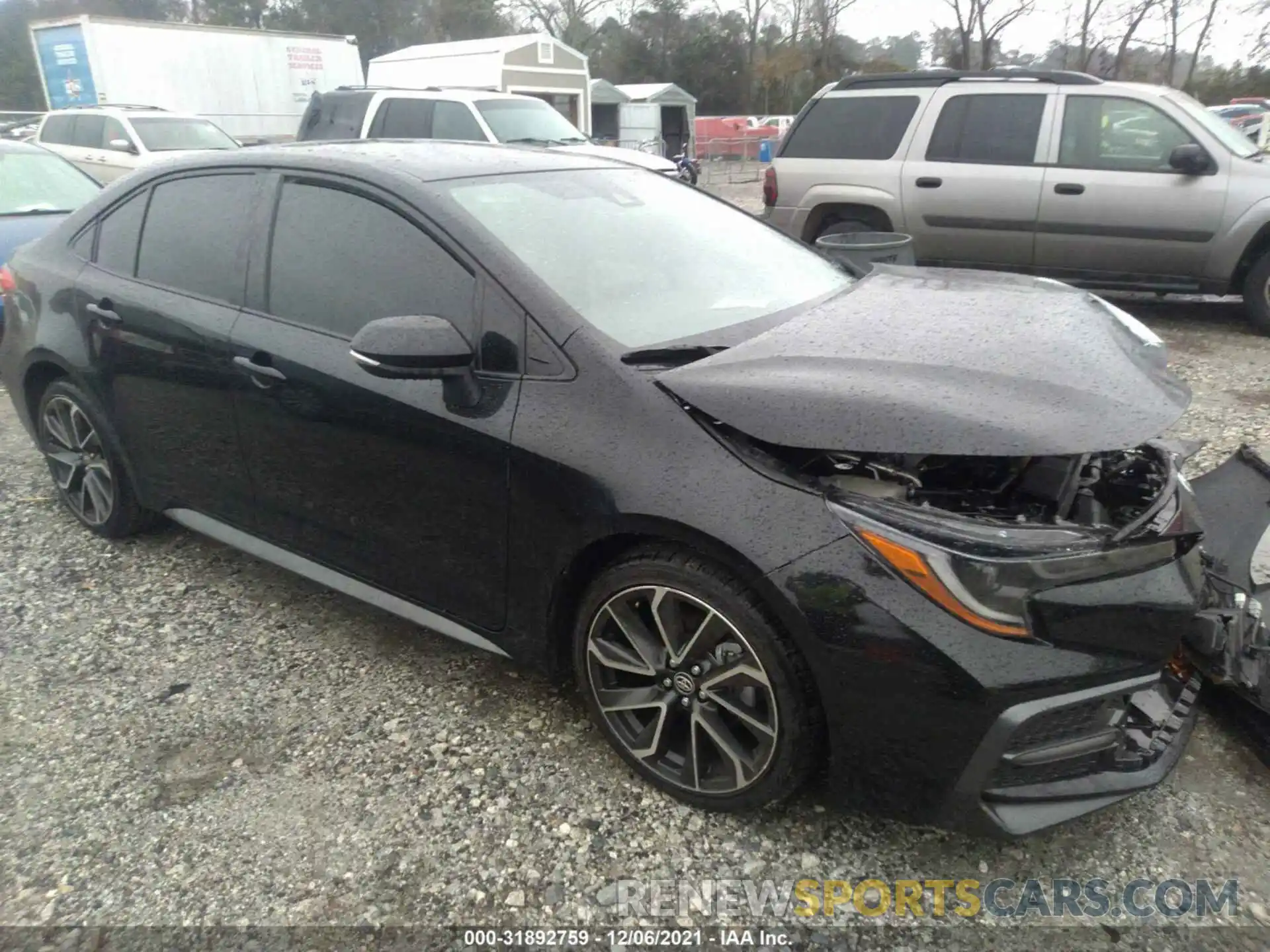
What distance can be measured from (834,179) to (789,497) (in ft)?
21.0

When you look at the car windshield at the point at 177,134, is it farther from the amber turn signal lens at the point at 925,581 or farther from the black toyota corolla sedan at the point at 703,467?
the amber turn signal lens at the point at 925,581

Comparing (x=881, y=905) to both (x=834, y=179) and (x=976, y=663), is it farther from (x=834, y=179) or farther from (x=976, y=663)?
(x=834, y=179)

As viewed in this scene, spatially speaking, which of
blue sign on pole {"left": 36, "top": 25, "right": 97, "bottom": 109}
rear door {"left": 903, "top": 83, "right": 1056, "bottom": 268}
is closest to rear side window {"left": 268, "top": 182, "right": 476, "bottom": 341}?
rear door {"left": 903, "top": 83, "right": 1056, "bottom": 268}

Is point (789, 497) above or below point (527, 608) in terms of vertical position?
above

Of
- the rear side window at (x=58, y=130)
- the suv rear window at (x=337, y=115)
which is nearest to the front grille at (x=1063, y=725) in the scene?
the suv rear window at (x=337, y=115)

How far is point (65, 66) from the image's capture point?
1731 centimetres

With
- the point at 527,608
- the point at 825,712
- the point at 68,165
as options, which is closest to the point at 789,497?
the point at 825,712

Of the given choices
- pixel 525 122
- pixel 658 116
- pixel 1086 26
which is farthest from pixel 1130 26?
pixel 525 122

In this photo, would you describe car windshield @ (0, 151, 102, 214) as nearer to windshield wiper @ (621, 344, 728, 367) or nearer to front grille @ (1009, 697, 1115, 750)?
windshield wiper @ (621, 344, 728, 367)

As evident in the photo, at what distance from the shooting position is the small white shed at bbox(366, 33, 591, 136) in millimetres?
16969

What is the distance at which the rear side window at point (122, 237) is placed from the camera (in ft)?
11.6

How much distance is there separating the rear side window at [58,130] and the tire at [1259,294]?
14.7m

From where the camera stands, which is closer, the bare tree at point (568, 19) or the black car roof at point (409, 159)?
the black car roof at point (409, 159)

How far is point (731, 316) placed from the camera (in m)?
2.79
